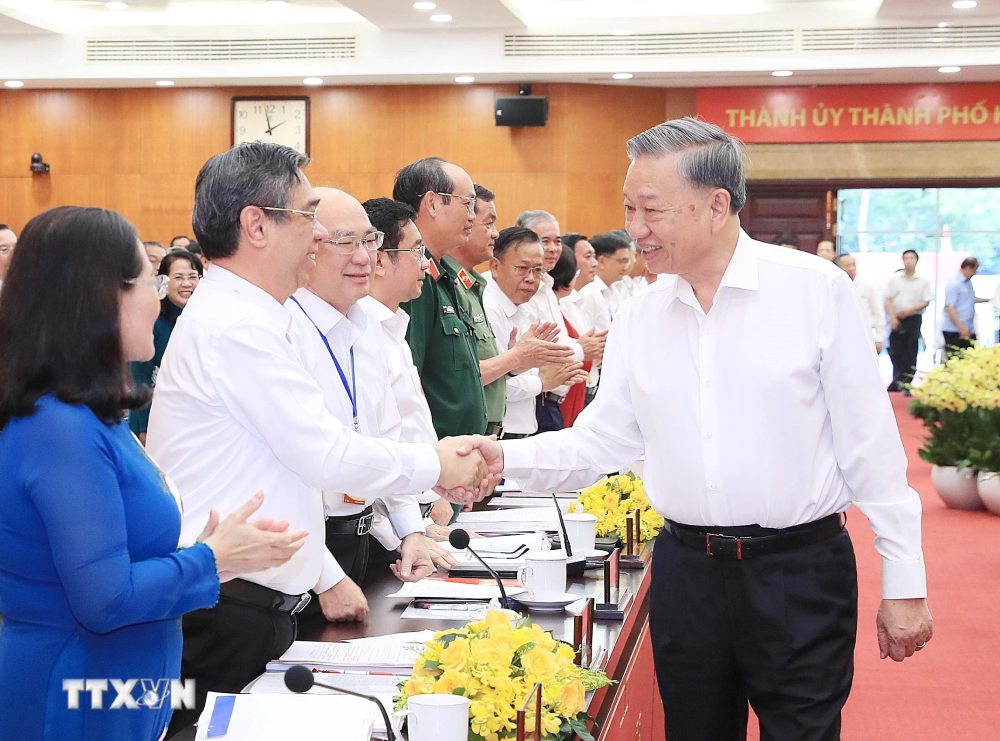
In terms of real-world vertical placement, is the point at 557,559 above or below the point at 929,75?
below

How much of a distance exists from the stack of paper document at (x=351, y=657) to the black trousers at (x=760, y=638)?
0.54 m

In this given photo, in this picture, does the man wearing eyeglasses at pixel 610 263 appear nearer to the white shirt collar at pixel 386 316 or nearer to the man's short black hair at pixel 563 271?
the man's short black hair at pixel 563 271

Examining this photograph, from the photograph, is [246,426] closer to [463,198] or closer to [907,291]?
[463,198]

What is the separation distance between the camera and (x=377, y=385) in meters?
2.93

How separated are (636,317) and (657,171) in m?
0.30

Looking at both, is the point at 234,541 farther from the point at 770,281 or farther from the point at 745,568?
the point at 770,281

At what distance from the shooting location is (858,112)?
12.3m

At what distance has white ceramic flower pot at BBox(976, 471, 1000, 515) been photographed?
7070 millimetres

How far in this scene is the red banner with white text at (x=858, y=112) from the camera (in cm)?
1219

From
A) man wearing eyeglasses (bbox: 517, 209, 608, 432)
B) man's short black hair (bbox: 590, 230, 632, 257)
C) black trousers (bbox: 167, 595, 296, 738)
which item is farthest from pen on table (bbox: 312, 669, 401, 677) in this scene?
man's short black hair (bbox: 590, 230, 632, 257)

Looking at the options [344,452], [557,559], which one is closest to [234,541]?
[344,452]

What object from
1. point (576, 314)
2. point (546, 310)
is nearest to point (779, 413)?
point (546, 310)

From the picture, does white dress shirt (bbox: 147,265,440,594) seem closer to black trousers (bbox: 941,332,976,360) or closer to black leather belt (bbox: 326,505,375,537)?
black leather belt (bbox: 326,505,375,537)

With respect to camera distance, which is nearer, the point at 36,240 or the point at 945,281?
the point at 36,240
